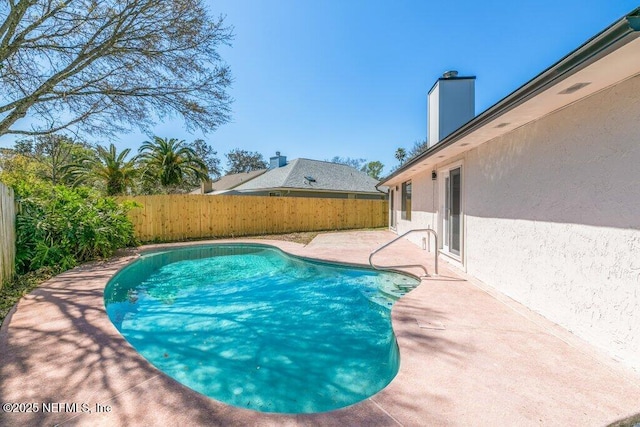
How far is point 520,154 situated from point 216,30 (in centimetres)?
688

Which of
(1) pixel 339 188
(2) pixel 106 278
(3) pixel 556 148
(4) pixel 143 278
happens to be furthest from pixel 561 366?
(1) pixel 339 188

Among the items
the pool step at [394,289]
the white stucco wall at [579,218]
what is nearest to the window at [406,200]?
the pool step at [394,289]

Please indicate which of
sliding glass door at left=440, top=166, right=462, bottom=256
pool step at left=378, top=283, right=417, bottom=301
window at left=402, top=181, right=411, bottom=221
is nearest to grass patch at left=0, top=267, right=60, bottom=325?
pool step at left=378, top=283, right=417, bottom=301

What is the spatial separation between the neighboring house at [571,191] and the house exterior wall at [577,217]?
0.01 m

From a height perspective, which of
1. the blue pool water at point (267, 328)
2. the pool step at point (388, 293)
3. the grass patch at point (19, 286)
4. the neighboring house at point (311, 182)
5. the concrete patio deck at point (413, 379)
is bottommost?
the blue pool water at point (267, 328)

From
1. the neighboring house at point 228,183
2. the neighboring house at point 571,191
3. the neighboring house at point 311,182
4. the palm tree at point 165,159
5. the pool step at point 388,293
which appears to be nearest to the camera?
the neighboring house at point 571,191

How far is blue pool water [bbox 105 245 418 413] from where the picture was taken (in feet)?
10.5

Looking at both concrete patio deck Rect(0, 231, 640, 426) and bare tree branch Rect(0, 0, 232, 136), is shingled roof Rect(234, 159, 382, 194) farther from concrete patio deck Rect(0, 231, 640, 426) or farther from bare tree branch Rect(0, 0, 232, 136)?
concrete patio deck Rect(0, 231, 640, 426)

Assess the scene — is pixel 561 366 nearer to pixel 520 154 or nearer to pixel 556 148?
pixel 556 148

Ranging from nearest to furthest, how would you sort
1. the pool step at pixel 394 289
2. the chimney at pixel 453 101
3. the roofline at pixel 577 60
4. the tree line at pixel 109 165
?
the roofline at pixel 577 60, the pool step at pixel 394 289, the chimney at pixel 453 101, the tree line at pixel 109 165

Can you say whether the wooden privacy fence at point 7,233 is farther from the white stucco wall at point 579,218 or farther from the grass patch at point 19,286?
the white stucco wall at point 579,218

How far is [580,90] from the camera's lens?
312cm

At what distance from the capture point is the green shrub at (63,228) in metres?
7.18

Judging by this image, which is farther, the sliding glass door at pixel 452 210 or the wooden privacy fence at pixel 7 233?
the sliding glass door at pixel 452 210
